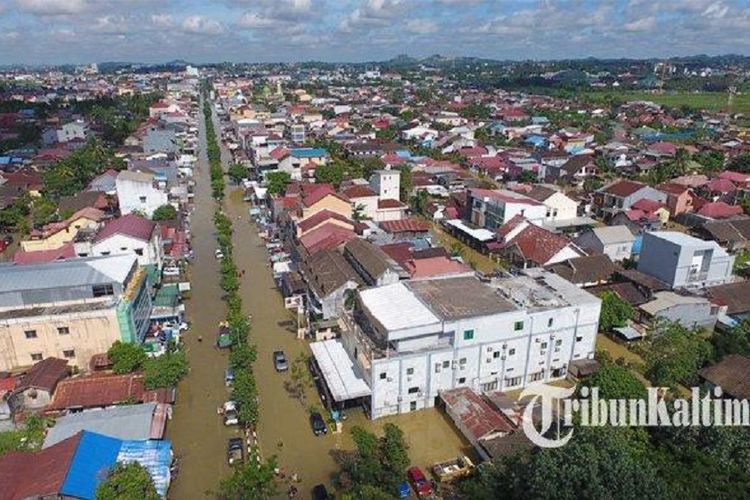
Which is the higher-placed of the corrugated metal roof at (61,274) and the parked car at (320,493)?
the corrugated metal roof at (61,274)

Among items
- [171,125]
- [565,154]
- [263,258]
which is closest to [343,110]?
[171,125]

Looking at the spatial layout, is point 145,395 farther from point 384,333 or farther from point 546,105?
point 546,105

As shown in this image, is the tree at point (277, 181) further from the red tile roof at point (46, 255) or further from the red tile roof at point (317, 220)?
the red tile roof at point (46, 255)

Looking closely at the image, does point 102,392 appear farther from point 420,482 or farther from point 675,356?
point 675,356

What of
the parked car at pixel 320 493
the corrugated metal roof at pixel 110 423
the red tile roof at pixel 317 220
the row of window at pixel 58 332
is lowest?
the parked car at pixel 320 493

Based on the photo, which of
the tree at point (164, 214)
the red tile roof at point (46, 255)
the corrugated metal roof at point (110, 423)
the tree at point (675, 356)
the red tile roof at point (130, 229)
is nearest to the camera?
the corrugated metal roof at point (110, 423)

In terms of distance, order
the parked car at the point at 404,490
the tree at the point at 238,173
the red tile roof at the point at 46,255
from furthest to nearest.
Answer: the tree at the point at 238,173 < the red tile roof at the point at 46,255 < the parked car at the point at 404,490

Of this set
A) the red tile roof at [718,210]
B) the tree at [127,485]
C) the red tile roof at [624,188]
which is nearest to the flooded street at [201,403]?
the tree at [127,485]

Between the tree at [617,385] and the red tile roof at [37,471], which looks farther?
the tree at [617,385]
